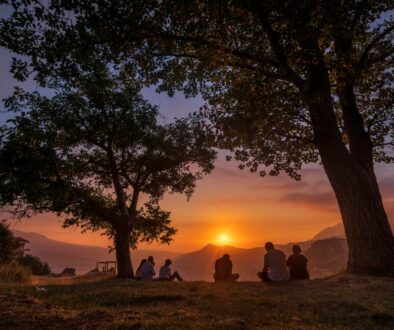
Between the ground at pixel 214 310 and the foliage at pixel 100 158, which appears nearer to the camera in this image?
the ground at pixel 214 310

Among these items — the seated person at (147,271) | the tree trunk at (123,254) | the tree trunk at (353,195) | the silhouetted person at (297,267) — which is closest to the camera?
the tree trunk at (353,195)

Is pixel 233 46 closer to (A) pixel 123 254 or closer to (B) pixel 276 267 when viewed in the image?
(B) pixel 276 267

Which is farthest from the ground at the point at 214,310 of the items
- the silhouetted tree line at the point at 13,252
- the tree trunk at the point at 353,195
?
the silhouetted tree line at the point at 13,252

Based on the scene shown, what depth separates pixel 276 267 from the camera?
49.4 ft

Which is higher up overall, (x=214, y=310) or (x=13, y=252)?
(x=13, y=252)

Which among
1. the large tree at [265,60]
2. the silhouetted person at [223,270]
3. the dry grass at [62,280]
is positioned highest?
the large tree at [265,60]

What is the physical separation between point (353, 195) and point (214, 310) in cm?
912

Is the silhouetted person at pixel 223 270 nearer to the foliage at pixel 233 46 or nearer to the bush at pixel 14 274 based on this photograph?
the foliage at pixel 233 46

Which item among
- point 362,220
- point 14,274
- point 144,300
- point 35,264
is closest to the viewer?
point 144,300

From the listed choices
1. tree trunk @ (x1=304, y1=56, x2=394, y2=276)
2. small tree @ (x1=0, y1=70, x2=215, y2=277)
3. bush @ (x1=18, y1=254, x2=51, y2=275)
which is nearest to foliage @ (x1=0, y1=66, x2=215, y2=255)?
small tree @ (x1=0, y1=70, x2=215, y2=277)

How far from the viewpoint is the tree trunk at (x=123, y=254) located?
76.1 feet

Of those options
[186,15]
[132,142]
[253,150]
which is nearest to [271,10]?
[186,15]

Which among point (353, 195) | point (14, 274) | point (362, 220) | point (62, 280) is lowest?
point (62, 280)

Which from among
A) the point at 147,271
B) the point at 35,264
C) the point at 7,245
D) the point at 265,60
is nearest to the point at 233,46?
the point at 265,60
